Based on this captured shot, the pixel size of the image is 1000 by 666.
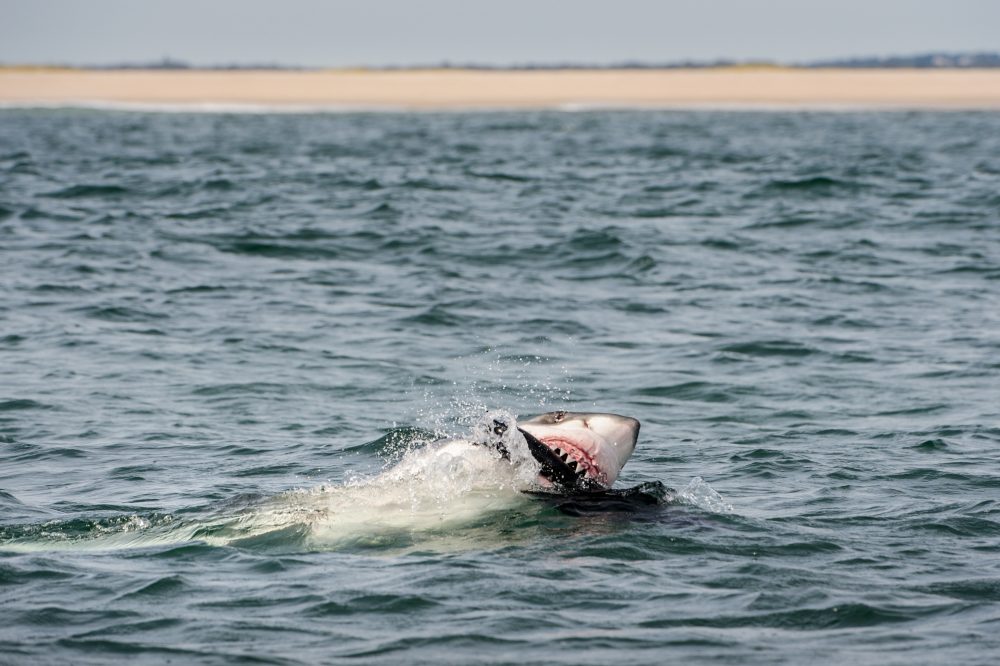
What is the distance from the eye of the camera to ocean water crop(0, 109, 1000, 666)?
26.6ft

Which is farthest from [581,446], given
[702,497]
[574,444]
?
[702,497]

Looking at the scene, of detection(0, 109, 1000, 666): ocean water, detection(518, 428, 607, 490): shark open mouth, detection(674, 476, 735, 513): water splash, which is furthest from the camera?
detection(674, 476, 735, 513): water splash

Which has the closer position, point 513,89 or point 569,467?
point 569,467

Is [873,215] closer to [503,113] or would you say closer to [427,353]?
[427,353]

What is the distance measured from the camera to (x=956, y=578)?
348 inches

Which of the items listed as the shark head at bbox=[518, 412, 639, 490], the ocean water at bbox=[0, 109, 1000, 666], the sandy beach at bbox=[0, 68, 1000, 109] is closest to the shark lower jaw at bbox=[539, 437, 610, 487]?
the shark head at bbox=[518, 412, 639, 490]

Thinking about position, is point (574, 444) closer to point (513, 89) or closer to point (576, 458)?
point (576, 458)

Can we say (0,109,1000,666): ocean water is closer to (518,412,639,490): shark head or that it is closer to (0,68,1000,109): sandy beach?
(518,412,639,490): shark head

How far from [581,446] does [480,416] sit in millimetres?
4045

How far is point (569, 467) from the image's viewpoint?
9.77 metres

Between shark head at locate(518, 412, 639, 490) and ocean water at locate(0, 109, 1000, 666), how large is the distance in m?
0.22

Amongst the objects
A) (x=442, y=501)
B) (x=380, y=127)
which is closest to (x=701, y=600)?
(x=442, y=501)

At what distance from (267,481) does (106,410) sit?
326 centimetres

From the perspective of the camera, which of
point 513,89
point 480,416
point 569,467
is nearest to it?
point 569,467
